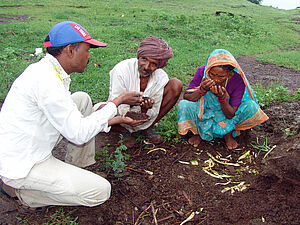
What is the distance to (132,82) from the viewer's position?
339cm

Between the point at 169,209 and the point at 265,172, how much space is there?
3.13 ft

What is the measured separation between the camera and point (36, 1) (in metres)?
13.3

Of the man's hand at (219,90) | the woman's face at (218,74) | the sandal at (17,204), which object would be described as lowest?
the sandal at (17,204)

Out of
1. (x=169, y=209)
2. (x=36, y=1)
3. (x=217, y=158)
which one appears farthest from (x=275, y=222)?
(x=36, y=1)

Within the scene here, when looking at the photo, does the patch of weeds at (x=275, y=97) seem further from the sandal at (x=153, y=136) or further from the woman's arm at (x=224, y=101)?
the sandal at (x=153, y=136)

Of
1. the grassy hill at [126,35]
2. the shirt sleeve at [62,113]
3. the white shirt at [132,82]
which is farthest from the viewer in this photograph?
the grassy hill at [126,35]

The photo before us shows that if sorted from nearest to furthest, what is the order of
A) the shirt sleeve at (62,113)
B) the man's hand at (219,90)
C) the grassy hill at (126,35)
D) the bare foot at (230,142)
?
the shirt sleeve at (62,113)
the man's hand at (219,90)
the bare foot at (230,142)
the grassy hill at (126,35)

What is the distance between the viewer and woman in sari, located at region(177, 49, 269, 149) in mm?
3115

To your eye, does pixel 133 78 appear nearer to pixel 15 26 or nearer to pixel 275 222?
pixel 275 222

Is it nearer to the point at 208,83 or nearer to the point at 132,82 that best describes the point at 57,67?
the point at 132,82

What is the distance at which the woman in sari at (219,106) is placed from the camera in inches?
123

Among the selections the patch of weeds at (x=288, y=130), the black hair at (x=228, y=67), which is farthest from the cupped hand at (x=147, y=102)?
the patch of weeds at (x=288, y=130)

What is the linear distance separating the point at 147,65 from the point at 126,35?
5354 mm

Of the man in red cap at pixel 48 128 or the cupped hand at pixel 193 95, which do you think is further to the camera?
the cupped hand at pixel 193 95
